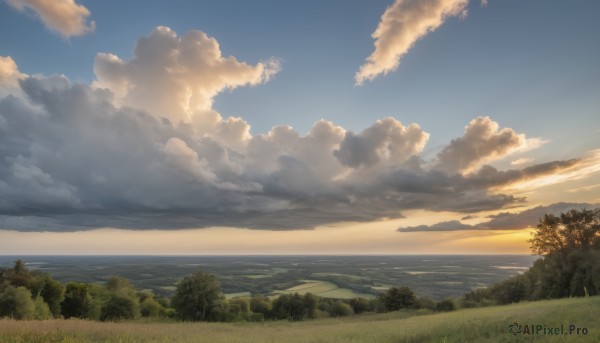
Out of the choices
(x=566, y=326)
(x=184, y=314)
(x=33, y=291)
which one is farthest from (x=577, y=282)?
(x=33, y=291)

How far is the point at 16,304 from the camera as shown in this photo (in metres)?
44.8

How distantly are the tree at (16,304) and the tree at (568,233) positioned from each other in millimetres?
79594

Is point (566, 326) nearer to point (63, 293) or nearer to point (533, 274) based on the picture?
point (533, 274)

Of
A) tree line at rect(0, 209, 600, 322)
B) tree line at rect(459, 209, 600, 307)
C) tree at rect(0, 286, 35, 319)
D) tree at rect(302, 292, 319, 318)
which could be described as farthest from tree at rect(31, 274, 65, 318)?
tree line at rect(459, 209, 600, 307)

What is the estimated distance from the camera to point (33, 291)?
56469 mm

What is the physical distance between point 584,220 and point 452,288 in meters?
131

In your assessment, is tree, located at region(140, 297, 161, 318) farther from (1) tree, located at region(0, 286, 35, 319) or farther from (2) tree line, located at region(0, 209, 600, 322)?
(1) tree, located at region(0, 286, 35, 319)

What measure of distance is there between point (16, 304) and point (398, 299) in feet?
225

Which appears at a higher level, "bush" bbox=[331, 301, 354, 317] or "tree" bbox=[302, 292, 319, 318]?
"tree" bbox=[302, 292, 319, 318]

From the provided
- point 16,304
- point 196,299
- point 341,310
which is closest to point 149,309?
point 196,299

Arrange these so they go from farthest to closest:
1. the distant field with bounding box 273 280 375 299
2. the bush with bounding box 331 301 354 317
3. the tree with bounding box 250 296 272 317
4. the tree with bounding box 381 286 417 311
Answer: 1. the distant field with bounding box 273 280 375 299
2. the bush with bounding box 331 301 354 317
3. the tree with bounding box 250 296 272 317
4. the tree with bounding box 381 286 417 311

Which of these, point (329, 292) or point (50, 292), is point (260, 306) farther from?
point (329, 292)

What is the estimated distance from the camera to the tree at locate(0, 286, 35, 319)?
4466cm

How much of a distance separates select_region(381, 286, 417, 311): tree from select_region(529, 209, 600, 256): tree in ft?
90.3
